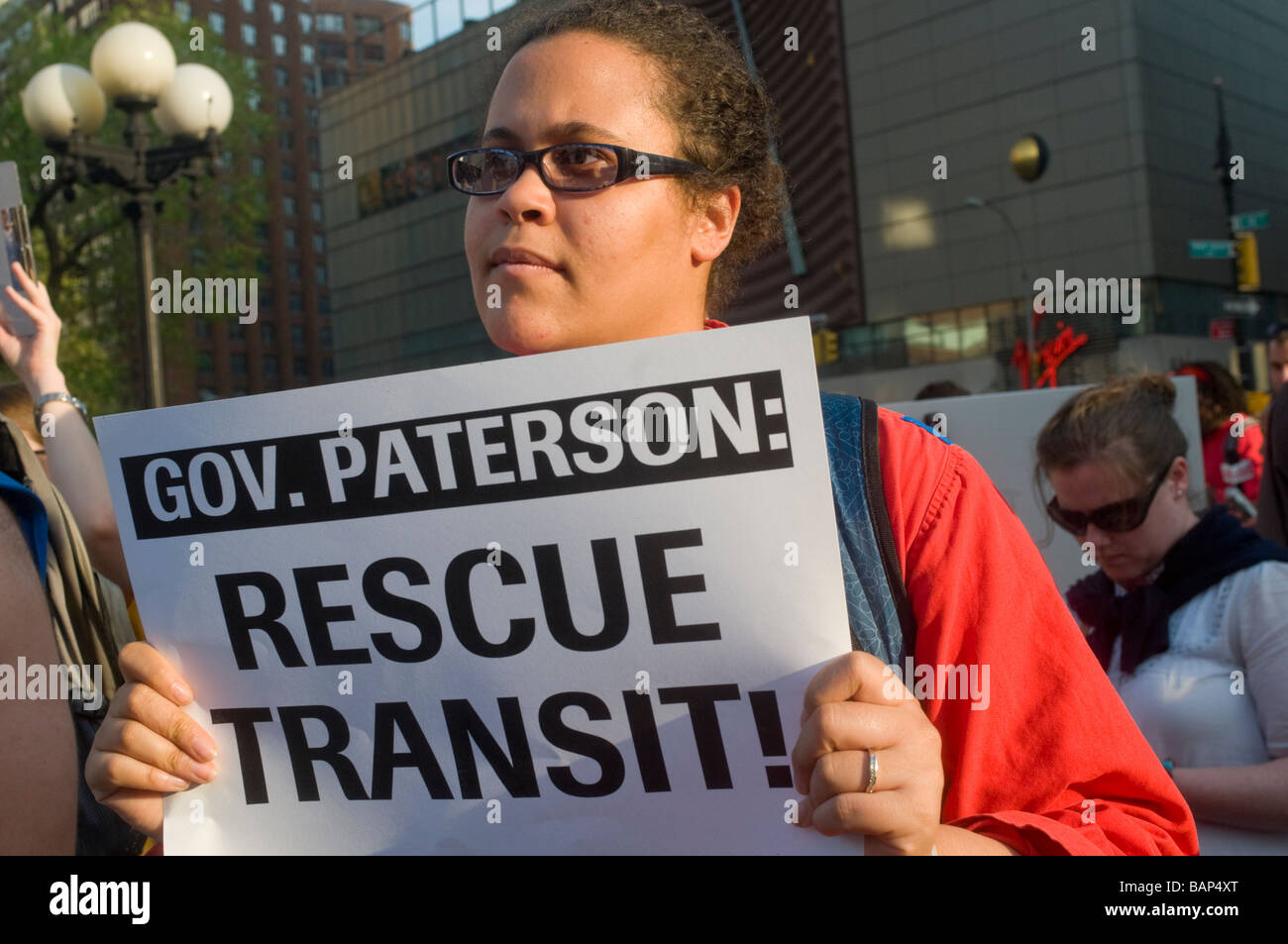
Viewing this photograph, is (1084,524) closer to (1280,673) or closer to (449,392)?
(1280,673)

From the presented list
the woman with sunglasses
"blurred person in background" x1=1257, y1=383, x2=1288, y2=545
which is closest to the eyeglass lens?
the woman with sunglasses

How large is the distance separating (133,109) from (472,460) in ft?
22.8

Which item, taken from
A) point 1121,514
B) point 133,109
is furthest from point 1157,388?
point 133,109

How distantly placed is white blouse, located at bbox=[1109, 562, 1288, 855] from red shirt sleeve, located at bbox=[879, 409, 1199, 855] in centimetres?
133

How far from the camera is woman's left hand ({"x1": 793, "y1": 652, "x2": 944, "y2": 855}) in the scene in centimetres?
98

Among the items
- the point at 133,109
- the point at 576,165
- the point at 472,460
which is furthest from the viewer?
the point at 133,109

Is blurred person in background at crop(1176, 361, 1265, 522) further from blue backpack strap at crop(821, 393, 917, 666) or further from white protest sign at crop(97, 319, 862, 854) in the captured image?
white protest sign at crop(97, 319, 862, 854)

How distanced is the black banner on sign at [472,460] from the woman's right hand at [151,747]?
0.15m

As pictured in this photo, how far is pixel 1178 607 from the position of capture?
253 centimetres

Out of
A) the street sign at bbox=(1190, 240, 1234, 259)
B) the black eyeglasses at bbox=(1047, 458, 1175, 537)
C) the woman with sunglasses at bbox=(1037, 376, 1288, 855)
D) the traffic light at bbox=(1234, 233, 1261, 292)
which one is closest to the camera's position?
the woman with sunglasses at bbox=(1037, 376, 1288, 855)

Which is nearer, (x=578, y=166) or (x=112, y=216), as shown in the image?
(x=578, y=166)

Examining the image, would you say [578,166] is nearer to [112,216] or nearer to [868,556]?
[868,556]

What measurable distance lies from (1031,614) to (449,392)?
62 cm
